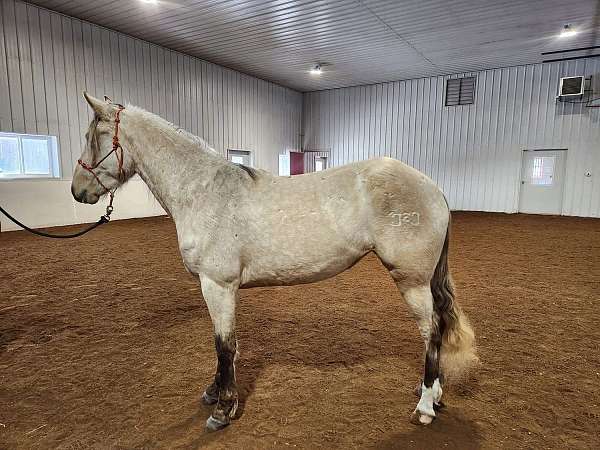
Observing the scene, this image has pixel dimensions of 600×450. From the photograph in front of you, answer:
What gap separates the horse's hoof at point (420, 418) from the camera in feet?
5.80

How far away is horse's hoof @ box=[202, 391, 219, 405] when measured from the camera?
6.35 ft

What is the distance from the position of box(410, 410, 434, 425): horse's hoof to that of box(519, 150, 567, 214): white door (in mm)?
11645

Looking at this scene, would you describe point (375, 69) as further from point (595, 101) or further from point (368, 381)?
point (368, 381)

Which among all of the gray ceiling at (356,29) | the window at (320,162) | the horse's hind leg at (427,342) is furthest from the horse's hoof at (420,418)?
the window at (320,162)

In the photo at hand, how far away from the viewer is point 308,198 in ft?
5.79

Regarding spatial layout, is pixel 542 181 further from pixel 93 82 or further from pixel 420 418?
pixel 93 82

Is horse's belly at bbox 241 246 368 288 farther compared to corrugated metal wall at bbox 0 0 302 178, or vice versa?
corrugated metal wall at bbox 0 0 302 178

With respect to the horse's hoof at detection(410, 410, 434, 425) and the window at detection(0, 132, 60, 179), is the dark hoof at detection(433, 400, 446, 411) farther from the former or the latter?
the window at detection(0, 132, 60, 179)

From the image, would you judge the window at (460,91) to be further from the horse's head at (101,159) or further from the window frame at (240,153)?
the horse's head at (101,159)

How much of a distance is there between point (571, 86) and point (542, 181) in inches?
108

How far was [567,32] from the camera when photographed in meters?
8.27

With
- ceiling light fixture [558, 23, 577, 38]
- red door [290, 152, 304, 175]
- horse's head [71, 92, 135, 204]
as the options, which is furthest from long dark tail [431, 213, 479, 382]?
red door [290, 152, 304, 175]

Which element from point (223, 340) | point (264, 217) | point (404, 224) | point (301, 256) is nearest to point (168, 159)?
point (264, 217)

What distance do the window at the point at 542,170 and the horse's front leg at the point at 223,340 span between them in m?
12.2
